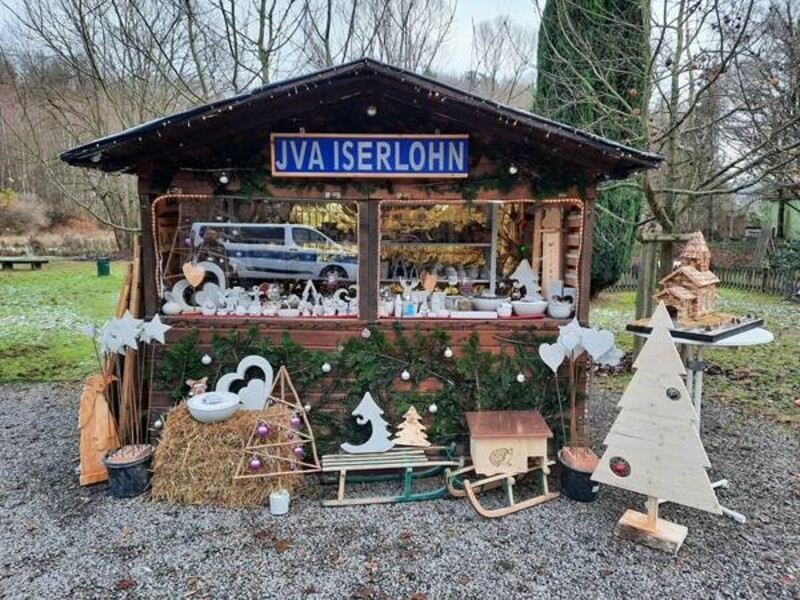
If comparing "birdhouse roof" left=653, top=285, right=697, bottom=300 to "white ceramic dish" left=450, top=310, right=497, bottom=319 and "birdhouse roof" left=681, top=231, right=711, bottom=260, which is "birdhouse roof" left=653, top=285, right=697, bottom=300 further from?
"white ceramic dish" left=450, top=310, right=497, bottom=319

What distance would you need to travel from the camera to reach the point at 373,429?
4.41 m

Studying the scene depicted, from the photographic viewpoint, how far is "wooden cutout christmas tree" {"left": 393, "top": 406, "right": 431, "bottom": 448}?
446cm

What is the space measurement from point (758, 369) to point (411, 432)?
20.0 feet

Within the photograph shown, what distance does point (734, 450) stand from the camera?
5.09 metres

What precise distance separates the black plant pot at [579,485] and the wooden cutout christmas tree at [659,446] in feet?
1.47

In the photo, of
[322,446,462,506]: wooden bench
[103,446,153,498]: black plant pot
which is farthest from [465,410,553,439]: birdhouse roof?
[103,446,153,498]: black plant pot

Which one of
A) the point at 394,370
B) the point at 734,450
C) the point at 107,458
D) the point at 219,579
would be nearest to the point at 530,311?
the point at 394,370

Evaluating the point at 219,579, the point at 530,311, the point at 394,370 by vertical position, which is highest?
the point at 530,311

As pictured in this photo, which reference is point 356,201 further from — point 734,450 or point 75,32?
point 75,32

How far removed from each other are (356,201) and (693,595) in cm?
350

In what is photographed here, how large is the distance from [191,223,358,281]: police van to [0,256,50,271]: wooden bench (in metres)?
15.8

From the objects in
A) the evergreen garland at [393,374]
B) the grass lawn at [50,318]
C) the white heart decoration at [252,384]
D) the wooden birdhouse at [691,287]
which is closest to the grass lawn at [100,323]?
the grass lawn at [50,318]

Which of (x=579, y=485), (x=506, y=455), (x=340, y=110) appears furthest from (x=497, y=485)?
(x=340, y=110)

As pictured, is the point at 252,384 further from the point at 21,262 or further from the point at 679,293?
the point at 21,262
